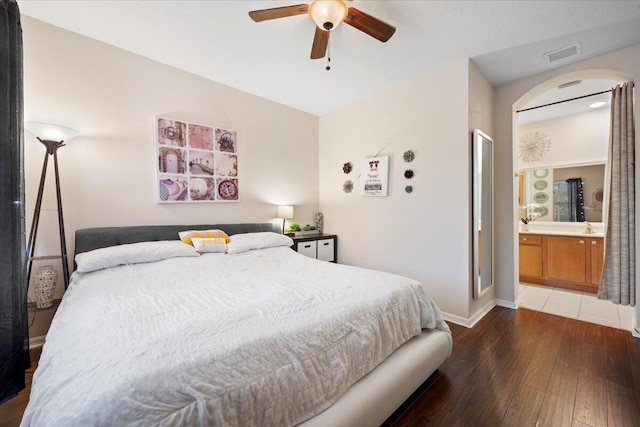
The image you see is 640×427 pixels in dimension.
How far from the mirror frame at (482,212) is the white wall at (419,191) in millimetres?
117

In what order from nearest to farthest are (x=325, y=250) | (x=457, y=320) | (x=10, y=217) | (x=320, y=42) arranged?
(x=10, y=217), (x=320, y=42), (x=457, y=320), (x=325, y=250)

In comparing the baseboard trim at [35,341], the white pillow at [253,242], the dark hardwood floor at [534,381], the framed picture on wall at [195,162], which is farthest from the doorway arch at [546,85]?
the baseboard trim at [35,341]

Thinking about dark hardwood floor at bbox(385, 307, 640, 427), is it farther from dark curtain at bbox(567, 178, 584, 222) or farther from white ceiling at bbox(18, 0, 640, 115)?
white ceiling at bbox(18, 0, 640, 115)

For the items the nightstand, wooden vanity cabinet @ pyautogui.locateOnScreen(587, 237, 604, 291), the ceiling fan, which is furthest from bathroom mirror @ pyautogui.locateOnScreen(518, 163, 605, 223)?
the ceiling fan

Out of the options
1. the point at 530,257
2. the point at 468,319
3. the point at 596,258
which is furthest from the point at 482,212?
the point at 596,258

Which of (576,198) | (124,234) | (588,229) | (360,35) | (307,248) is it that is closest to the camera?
(360,35)

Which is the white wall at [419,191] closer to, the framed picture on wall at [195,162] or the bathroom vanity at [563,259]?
the framed picture on wall at [195,162]

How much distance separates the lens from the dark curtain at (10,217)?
3.70 feet

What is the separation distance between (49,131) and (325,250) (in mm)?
3063

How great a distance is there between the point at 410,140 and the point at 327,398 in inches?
110

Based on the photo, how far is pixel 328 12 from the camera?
173 centimetres

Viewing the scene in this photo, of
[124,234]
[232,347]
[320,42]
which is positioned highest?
[320,42]

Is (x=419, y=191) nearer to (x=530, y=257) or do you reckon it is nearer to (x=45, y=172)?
(x=530, y=257)

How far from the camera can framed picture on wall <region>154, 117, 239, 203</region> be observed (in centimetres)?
281
